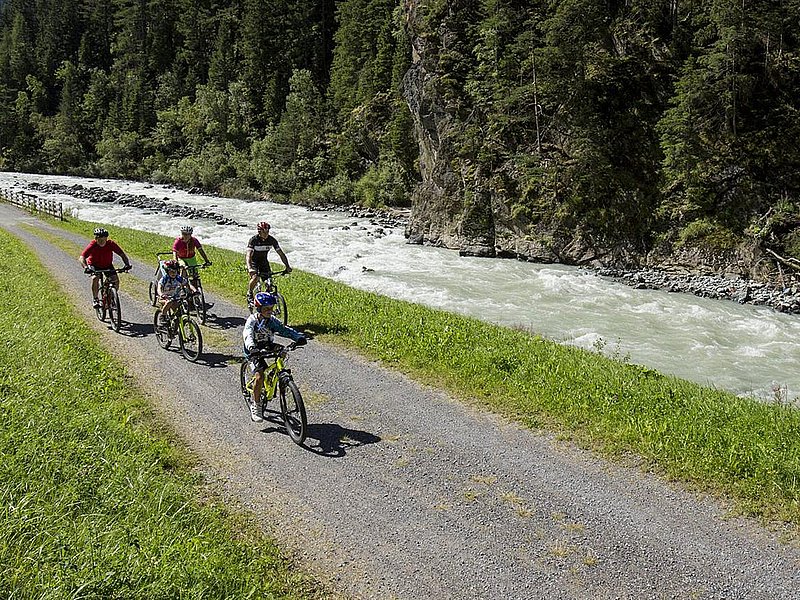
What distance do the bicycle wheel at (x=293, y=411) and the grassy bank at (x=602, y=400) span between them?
285 centimetres

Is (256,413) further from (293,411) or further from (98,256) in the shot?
(98,256)

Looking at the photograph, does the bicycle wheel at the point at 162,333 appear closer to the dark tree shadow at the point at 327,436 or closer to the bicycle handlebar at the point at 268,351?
the dark tree shadow at the point at 327,436

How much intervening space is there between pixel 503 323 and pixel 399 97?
4781cm

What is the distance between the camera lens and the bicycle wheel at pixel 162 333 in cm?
1292

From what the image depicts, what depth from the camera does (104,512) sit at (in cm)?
568

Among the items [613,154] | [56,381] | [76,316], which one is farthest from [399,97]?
[56,381]

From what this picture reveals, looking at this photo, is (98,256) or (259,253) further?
(98,256)

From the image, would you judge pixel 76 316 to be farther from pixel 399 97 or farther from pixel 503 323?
Answer: pixel 399 97

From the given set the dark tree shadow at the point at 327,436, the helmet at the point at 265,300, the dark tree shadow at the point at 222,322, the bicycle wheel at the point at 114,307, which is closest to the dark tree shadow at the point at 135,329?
the bicycle wheel at the point at 114,307

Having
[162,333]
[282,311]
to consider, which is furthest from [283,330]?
[282,311]

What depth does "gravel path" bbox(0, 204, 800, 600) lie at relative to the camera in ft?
18.0

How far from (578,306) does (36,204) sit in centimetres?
4671

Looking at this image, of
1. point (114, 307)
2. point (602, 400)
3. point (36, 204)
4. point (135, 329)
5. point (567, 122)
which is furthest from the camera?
point (36, 204)

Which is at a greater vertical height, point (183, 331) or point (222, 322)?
point (183, 331)
